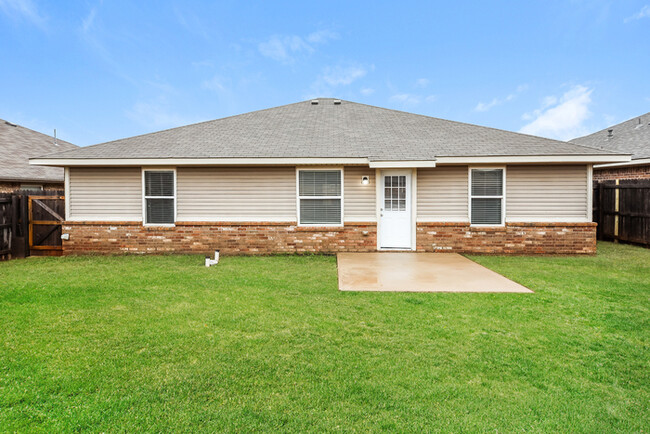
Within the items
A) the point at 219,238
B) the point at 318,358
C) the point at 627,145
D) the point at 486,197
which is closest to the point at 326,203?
the point at 219,238

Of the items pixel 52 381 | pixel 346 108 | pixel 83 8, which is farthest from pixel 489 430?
pixel 83 8

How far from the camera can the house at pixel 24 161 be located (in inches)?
509

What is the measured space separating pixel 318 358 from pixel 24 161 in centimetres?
1705

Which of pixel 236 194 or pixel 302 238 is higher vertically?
pixel 236 194

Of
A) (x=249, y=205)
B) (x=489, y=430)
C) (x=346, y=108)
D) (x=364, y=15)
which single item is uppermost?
(x=364, y=15)

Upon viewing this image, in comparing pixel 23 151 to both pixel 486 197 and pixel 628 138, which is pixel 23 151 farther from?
pixel 628 138

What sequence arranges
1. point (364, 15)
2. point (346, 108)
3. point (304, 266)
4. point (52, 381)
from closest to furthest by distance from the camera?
1. point (52, 381)
2. point (304, 266)
3. point (346, 108)
4. point (364, 15)

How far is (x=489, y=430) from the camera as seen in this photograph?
2.21 m

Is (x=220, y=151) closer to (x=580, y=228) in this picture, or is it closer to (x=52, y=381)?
(x=52, y=381)

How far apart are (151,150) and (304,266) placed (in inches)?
218

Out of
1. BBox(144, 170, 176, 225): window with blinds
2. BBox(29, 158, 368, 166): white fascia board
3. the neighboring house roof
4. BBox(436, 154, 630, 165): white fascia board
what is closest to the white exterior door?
BBox(29, 158, 368, 166): white fascia board

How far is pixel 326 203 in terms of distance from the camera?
30.8 feet

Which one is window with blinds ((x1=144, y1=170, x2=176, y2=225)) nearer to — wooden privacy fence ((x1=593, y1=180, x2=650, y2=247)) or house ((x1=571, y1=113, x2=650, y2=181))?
house ((x1=571, y1=113, x2=650, y2=181))

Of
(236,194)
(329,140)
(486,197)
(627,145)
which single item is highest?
(627,145)
